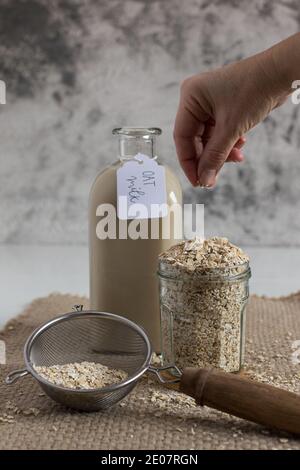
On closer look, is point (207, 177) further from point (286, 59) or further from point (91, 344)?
point (91, 344)

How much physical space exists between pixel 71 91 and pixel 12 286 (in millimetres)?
861

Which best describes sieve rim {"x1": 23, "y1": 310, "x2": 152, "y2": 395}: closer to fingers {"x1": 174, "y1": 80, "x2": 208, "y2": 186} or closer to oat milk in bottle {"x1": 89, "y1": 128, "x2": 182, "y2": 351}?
oat milk in bottle {"x1": 89, "y1": 128, "x2": 182, "y2": 351}

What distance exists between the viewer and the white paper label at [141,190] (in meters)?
1.68

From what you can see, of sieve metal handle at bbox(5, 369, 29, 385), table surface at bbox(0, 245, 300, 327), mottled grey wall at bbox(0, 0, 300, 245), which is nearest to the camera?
sieve metal handle at bbox(5, 369, 29, 385)

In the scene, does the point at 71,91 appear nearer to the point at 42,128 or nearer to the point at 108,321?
the point at 42,128

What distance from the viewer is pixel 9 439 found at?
1309 millimetres

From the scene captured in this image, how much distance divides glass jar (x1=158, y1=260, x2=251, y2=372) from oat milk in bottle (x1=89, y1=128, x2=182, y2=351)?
16 centimetres

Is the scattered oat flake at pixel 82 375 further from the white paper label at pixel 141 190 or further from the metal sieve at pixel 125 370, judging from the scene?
the white paper label at pixel 141 190

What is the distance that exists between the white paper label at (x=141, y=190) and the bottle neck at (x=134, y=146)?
2 centimetres

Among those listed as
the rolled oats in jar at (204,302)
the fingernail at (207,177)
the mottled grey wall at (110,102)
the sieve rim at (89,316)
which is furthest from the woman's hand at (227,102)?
the mottled grey wall at (110,102)

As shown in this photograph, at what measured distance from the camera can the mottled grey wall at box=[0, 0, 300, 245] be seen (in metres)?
2.81

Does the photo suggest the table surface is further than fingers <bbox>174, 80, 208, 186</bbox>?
Yes

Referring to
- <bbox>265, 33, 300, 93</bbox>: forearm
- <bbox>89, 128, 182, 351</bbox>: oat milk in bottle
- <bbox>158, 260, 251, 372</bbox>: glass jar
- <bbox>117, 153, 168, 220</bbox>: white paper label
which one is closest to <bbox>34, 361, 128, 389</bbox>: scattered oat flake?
<bbox>158, 260, 251, 372</bbox>: glass jar

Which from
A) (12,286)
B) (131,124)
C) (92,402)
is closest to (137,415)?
(92,402)
